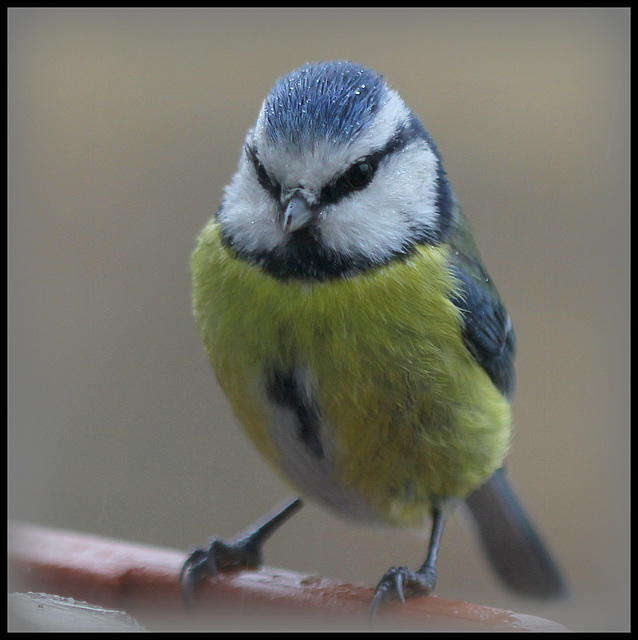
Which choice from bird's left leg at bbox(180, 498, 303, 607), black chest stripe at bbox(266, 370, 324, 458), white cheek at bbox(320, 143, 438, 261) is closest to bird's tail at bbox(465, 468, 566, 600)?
bird's left leg at bbox(180, 498, 303, 607)

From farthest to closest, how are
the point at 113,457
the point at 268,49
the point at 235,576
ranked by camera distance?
the point at 113,457 < the point at 268,49 < the point at 235,576

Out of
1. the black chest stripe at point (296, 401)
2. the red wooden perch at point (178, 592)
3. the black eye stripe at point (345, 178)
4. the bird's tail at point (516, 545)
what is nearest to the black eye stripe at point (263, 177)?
the black eye stripe at point (345, 178)

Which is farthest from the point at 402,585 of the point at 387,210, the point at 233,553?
the point at 387,210

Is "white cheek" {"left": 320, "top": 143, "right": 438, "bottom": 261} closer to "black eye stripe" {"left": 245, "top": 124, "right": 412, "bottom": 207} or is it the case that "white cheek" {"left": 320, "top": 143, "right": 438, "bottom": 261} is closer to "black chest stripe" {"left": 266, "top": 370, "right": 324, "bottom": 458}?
"black eye stripe" {"left": 245, "top": 124, "right": 412, "bottom": 207}

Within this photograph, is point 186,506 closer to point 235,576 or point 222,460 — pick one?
point 222,460

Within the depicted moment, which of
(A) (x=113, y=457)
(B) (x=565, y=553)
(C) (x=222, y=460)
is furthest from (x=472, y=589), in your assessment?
(A) (x=113, y=457)

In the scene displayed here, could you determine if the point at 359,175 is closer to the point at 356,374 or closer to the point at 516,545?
the point at 356,374
